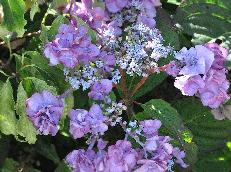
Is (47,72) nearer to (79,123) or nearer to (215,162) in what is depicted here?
(79,123)

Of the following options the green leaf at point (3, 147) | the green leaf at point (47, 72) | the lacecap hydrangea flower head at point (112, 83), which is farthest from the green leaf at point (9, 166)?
the lacecap hydrangea flower head at point (112, 83)

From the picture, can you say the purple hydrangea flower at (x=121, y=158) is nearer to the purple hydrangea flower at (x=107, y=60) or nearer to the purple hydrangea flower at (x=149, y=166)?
the purple hydrangea flower at (x=149, y=166)

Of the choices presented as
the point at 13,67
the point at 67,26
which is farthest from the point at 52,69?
the point at 13,67

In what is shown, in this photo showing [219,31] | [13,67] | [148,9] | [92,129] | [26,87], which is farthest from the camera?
[13,67]

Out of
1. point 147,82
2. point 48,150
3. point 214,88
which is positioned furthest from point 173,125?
point 48,150

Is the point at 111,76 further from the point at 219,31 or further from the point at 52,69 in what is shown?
the point at 219,31

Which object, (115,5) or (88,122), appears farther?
(115,5)
